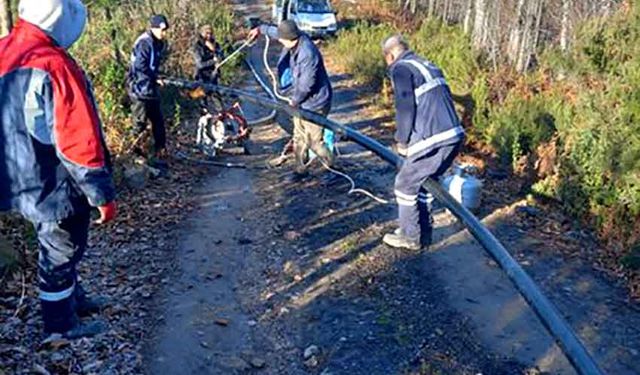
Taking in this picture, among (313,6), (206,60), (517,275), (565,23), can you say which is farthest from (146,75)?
(313,6)

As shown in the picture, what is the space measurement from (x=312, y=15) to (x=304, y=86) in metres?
19.9

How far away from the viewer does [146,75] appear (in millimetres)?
9219

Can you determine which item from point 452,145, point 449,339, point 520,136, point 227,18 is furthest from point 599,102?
point 227,18

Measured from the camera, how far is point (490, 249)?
563 centimetres

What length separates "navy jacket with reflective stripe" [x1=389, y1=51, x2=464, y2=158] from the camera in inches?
258

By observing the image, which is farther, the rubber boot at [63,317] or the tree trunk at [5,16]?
the tree trunk at [5,16]

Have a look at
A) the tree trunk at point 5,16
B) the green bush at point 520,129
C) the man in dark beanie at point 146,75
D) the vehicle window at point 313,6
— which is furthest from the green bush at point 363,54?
the tree trunk at point 5,16

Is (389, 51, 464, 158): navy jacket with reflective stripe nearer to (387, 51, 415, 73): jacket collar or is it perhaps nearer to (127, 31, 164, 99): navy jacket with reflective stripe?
(387, 51, 415, 73): jacket collar

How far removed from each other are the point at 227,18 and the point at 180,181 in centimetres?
1508

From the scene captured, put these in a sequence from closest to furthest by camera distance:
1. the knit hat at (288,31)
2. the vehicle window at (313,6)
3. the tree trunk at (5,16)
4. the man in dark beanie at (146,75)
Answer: the knit hat at (288,31) → the man in dark beanie at (146,75) → the tree trunk at (5,16) → the vehicle window at (313,6)

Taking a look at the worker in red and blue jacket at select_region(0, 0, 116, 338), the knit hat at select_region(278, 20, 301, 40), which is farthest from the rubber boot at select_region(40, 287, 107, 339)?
the knit hat at select_region(278, 20, 301, 40)

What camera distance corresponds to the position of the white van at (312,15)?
27.1m

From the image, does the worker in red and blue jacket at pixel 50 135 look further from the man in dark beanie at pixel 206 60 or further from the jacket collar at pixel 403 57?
the man in dark beanie at pixel 206 60

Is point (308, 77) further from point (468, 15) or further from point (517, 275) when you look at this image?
point (468, 15)
